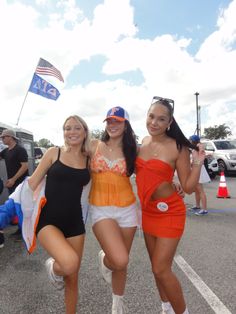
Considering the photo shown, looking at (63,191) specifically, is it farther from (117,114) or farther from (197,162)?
(197,162)

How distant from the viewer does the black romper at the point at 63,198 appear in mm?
3199

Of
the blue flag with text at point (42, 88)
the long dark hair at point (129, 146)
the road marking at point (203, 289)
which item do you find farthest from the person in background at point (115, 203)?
the blue flag with text at point (42, 88)

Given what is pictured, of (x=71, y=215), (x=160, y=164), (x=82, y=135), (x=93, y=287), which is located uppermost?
(x=82, y=135)

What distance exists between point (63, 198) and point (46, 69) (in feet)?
48.6

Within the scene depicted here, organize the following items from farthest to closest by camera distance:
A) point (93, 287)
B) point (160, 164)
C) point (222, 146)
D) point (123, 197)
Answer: point (222, 146)
point (93, 287)
point (123, 197)
point (160, 164)

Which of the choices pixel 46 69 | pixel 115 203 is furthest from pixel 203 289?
pixel 46 69

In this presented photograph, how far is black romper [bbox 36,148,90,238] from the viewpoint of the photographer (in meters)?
3.20

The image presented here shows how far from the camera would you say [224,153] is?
18516mm

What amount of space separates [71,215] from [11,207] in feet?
1.99

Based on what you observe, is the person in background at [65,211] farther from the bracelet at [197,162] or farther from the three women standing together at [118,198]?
the bracelet at [197,162]

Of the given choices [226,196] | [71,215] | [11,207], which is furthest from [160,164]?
[226,196]

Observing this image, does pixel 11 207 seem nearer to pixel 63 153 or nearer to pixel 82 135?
pixel 63 153

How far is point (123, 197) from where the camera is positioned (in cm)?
328

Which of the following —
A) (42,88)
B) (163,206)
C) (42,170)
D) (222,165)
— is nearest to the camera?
(163,206)
